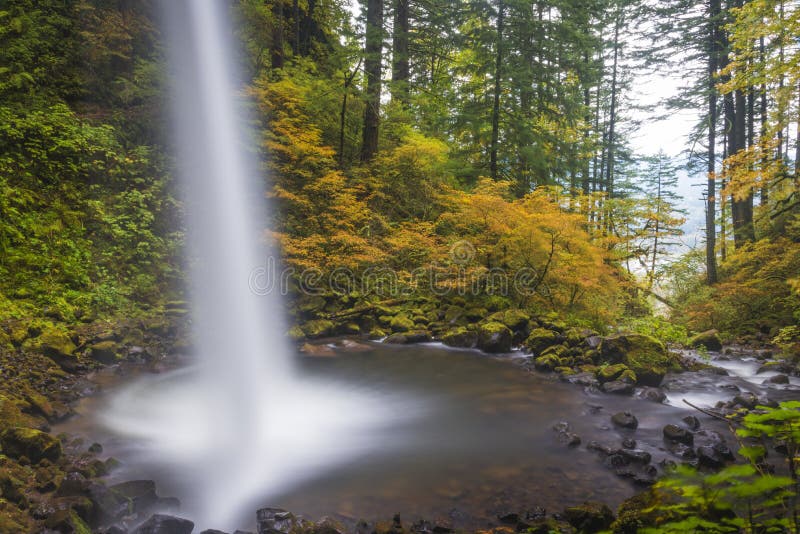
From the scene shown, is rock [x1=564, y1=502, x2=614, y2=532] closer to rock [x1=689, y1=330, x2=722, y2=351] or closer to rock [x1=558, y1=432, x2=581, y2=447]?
rock [x1=558, y1=432, x2=581, y2=447]

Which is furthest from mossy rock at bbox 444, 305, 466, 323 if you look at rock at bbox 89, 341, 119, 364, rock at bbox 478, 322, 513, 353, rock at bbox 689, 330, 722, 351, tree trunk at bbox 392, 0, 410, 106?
tree trunk at bbox 392, 0, 410, 106

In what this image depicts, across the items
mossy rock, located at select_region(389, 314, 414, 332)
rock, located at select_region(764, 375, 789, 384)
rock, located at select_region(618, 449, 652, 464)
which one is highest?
mossy rock, located at select_region(389, 314, 414, 332)

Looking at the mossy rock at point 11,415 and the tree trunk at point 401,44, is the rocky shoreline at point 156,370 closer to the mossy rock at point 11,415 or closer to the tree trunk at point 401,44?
the mossy rock at point 11,415

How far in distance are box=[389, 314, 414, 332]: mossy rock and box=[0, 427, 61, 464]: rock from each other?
25.0ft

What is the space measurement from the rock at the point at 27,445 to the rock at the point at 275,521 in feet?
7.44

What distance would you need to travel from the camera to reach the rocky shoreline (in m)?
3.57

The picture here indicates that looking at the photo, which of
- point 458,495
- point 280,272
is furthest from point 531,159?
point 458,495

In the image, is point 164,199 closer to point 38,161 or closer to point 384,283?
point 38,161

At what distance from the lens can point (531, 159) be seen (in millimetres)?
13602

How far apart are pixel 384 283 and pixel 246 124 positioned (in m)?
5.91

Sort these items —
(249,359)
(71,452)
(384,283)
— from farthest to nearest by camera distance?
(384,283)
(249,359)
(71,452)

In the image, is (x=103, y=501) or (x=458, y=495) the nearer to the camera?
(x=103, y=501)

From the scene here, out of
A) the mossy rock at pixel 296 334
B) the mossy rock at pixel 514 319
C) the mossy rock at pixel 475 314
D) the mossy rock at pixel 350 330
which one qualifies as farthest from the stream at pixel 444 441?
the mossy rock at pixel 475 314

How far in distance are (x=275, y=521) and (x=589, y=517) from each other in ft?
9.09
